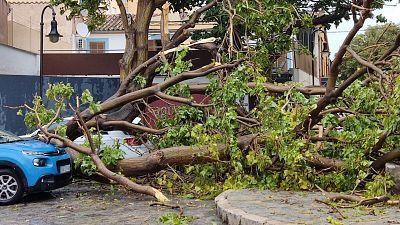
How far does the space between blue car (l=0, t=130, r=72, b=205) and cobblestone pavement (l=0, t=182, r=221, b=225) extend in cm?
27

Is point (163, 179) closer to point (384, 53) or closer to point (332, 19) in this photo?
point (384, 53)

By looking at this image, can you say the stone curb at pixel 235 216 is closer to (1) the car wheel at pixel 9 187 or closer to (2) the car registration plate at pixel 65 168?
(2) the car registration plate at pixel 65 168

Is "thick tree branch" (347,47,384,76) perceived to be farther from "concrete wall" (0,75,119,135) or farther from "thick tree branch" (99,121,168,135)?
"concrete wall" (0,75,119,135)

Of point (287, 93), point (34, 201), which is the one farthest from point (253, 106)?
point (34, 201)

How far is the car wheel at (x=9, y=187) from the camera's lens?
10188mm

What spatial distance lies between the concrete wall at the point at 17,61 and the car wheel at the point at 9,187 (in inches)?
522

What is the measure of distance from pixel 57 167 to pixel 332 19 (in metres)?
12.8

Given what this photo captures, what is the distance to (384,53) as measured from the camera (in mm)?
10227

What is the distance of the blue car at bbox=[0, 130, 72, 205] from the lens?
33.2ft

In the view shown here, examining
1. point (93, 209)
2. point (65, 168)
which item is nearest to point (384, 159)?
point (93, 209)

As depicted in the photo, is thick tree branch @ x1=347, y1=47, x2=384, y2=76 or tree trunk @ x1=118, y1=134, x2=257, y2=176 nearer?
thick tree branch @ x1=347, y1=47, x2=384, y2=76

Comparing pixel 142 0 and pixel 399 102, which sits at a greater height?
pixel 142 0

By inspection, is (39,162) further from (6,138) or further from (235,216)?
(235,216)

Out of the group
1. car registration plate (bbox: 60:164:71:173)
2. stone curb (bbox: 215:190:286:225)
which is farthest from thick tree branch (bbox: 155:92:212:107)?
stone curb (bbox: 215:190:286:225)
